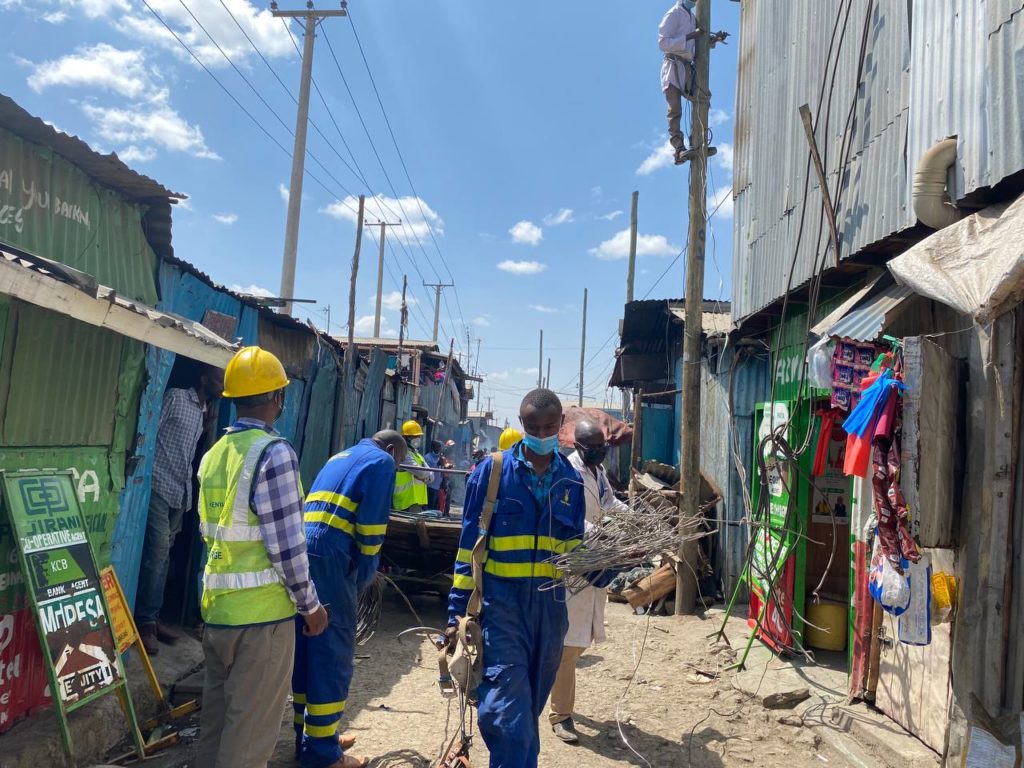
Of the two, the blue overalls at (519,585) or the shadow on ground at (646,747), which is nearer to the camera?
the blue overalls at (519,585)

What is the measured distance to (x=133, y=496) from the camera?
4953 millimetres

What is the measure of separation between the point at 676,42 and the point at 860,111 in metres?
3.45

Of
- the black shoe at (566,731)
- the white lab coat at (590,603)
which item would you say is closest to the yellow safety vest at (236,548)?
the white lab coat at (590,603)

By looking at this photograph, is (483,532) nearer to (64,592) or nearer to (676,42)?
(64,592)

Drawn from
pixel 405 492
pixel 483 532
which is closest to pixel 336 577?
pixel 483 532

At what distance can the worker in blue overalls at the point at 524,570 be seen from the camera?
119 inches

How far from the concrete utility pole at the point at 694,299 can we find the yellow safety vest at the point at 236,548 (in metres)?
5.67

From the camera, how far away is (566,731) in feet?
14.8

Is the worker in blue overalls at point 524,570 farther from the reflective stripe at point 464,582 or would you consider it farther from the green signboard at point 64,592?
the green signboard at point 64,592

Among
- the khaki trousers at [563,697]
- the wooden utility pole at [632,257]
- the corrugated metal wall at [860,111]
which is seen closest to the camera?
the corrugated metal wall at [860,111]

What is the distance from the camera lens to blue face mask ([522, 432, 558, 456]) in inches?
132

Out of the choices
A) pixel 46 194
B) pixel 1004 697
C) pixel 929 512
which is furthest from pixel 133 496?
pixel 1004 697

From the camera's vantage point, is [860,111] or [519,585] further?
[860,111]

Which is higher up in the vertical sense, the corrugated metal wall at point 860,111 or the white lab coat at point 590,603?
the corrugated metal wall at point 860,111
